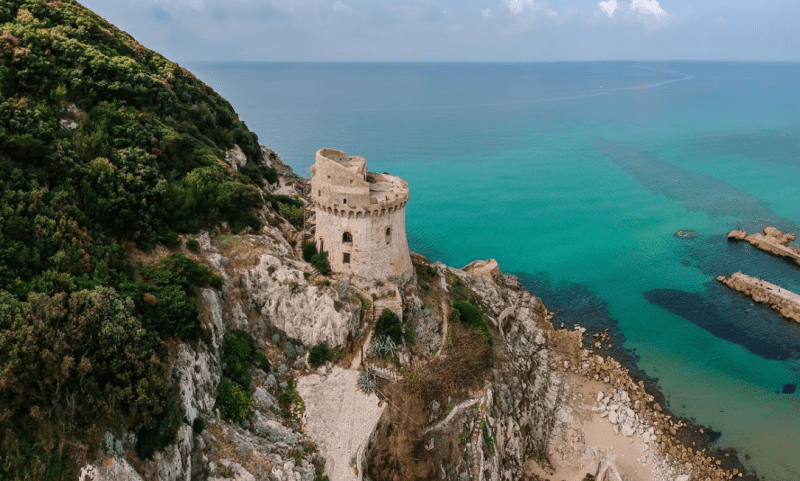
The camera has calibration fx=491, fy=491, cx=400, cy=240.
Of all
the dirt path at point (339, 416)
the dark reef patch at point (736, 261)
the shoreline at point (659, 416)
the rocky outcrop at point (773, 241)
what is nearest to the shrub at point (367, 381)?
the dirt path at point (339, 416)

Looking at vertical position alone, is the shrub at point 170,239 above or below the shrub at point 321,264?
above

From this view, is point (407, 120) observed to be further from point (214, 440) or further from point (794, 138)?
point (214, 440)

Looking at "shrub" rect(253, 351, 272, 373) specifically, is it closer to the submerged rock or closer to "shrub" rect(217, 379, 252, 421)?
"shrub" rect(217, 379, 252, 421)

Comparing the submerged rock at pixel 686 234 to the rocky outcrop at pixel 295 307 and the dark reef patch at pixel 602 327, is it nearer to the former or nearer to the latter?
the dark reef patch at pixel 602 327

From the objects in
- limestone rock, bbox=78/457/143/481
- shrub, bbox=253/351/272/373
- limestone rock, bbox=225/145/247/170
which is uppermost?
limestone rock, bbox=225/145/247/170

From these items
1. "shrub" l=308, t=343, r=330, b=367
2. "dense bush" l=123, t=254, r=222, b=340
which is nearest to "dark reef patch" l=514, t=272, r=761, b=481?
"shrub" l=308, t=343, r=330, b=367
